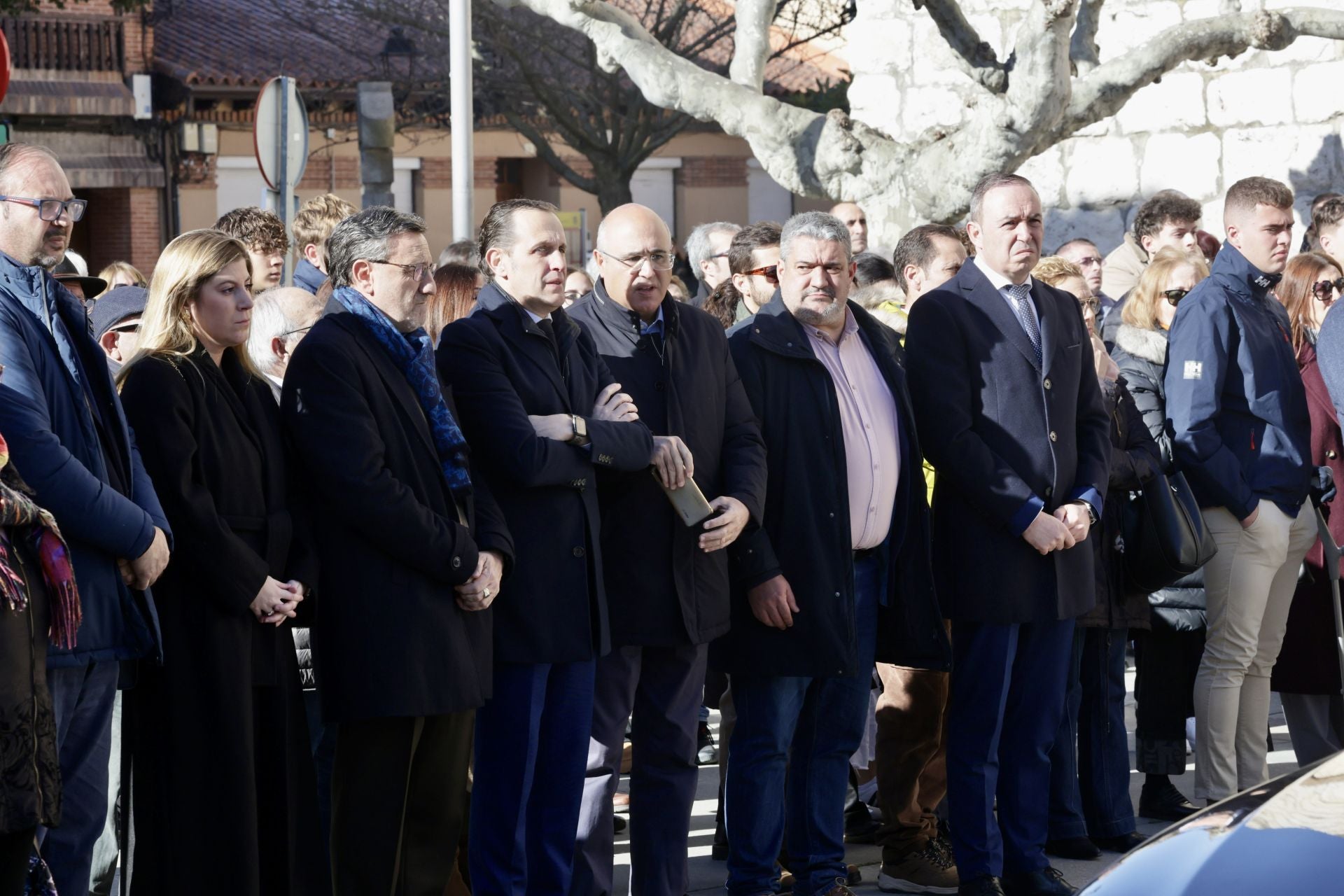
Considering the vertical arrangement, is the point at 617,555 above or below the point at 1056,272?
below

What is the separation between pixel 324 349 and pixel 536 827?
141 centimetres

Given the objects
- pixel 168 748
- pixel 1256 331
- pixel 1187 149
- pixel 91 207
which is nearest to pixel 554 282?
pixel 168 748

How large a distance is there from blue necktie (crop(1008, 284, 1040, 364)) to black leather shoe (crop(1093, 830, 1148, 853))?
5.76 feet

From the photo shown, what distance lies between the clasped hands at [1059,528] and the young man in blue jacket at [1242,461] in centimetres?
104

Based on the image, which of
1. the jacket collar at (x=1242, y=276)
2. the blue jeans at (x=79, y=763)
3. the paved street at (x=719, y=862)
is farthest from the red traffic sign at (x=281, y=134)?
the blue jeans at (x=79, y=763)

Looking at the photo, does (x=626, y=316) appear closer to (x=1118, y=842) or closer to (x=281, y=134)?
(x=1118, y=842)

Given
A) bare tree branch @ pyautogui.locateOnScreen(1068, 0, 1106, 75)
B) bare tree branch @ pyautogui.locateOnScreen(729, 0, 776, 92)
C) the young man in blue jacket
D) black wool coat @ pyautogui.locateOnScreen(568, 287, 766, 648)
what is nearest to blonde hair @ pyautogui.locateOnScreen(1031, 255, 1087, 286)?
the young man in blue jacket

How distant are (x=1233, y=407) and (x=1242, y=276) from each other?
471 mm

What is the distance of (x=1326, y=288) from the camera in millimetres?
6809

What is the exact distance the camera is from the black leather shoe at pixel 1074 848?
18.6 feet

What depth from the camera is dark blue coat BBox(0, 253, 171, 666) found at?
12.3 feet

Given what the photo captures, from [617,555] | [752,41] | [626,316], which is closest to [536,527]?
[617,555]

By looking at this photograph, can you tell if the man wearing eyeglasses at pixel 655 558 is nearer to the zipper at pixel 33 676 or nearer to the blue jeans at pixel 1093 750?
the blue jeans at pixel 1093 750

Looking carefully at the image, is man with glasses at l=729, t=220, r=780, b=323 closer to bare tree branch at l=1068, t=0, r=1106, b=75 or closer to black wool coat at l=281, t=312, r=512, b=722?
black wool coat at l=281, t=312, r=512, b=722
